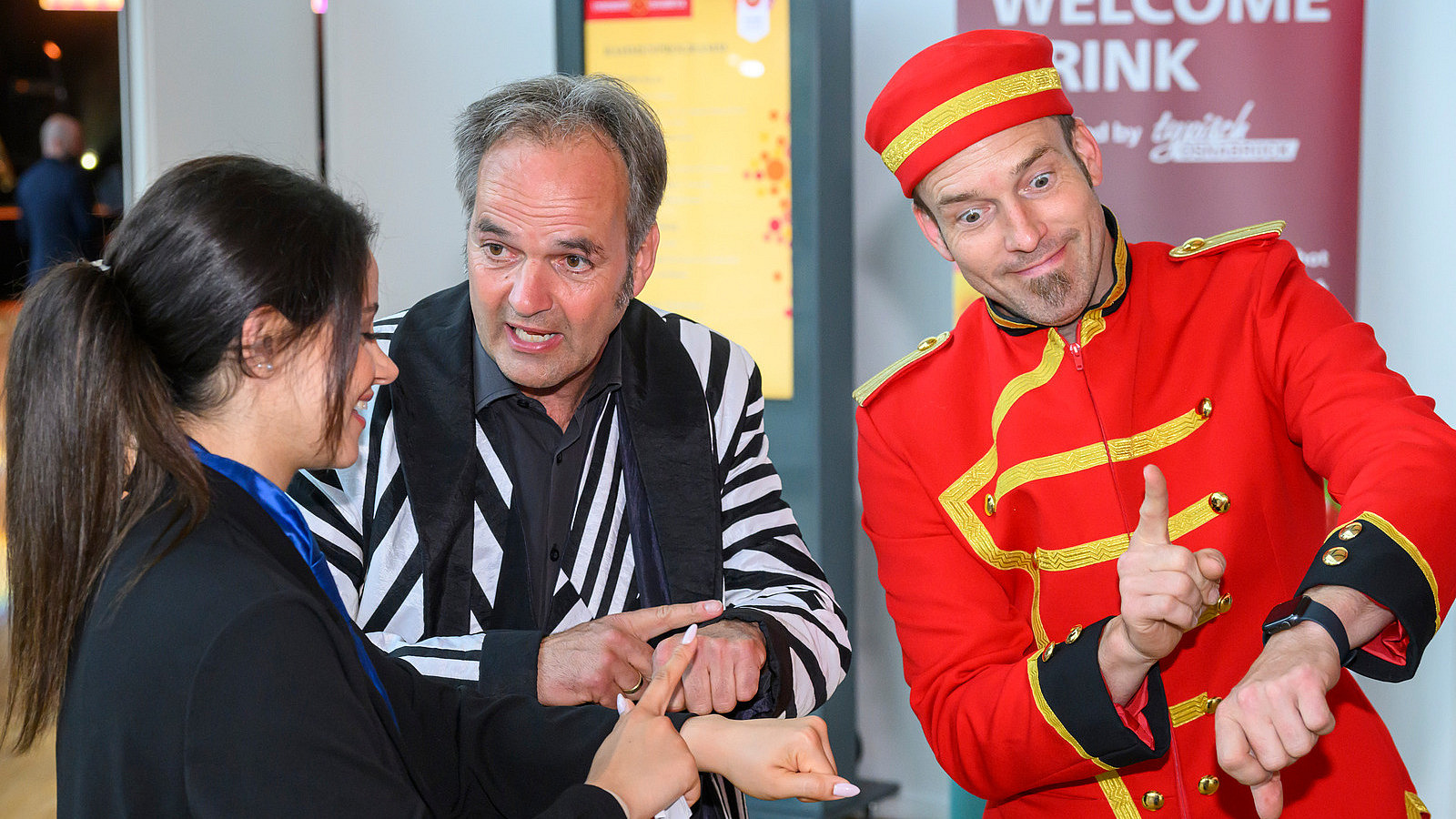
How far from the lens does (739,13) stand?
11.5ft

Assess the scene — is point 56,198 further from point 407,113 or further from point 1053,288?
point 1053,288

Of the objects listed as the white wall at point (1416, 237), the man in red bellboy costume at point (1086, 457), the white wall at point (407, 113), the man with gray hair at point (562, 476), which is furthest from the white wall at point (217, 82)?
the white wall at point (1416, 237)

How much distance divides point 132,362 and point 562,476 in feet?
2.80

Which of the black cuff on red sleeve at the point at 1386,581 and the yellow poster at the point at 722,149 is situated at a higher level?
the yellow poster at the point at 722,149

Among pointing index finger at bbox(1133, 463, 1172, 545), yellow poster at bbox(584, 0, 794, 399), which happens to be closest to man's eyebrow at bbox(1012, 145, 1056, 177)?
pointing index finger at bbox(1133, 463, 1172, 545)

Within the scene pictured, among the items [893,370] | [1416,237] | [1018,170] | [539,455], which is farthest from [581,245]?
[1416,237]

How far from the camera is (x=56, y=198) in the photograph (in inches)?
145

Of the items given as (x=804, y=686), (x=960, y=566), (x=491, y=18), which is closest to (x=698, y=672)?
(x=804, y=686)

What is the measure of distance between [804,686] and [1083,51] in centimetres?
202

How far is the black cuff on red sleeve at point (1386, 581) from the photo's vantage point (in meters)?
1.32

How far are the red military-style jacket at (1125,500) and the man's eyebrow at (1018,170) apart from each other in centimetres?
17

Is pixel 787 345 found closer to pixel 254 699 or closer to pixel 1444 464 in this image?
pixel 1444 464

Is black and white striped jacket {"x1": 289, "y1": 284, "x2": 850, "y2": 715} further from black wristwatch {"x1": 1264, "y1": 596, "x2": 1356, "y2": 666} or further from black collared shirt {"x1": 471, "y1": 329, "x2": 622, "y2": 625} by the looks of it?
black wristwatch {"x1": 1264, "y1": 596, "x2": 1356, "y2": 666}

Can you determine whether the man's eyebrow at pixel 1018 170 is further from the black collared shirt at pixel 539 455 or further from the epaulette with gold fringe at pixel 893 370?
the black collared shirt at pixel 539 455
